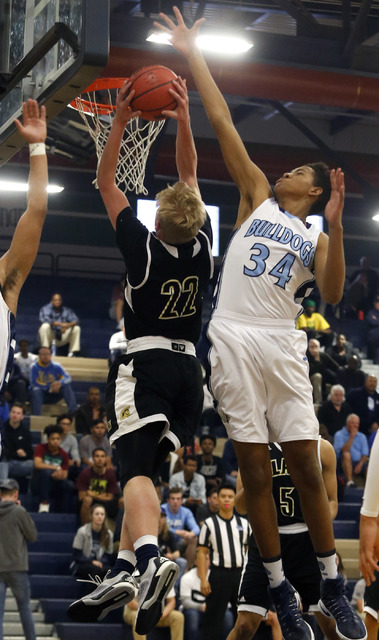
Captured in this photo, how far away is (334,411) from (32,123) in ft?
47.0

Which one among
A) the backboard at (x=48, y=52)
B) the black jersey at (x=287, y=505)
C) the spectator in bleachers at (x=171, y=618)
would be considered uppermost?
the backboard at (x=48, y=52)

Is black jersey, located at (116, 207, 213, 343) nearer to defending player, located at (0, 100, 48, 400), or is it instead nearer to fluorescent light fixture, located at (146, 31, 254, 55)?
defending player, located at (0, 100, 48, 400)

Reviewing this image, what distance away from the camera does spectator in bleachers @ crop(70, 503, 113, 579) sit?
14414mm

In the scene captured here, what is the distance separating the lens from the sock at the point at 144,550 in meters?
5.01

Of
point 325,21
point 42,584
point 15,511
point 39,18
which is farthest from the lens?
point 325,21

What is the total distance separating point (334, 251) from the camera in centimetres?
561

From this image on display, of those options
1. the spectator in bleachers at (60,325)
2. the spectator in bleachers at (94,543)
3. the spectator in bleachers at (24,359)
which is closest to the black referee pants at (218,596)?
the spectator in bleachers at (94,543)

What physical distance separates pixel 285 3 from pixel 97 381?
30.9 ft

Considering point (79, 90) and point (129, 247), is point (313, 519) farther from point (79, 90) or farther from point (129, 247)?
point (79, 90)

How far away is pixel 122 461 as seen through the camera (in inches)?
212

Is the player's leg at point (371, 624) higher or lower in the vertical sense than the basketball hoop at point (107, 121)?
lower

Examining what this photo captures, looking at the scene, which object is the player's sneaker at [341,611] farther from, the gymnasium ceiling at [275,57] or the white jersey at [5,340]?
the gymnasium ceiling at [275,57]

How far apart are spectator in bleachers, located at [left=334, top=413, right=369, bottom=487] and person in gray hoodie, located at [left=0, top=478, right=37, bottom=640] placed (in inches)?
296

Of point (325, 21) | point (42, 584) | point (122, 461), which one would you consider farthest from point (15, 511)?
point (325, 21)
